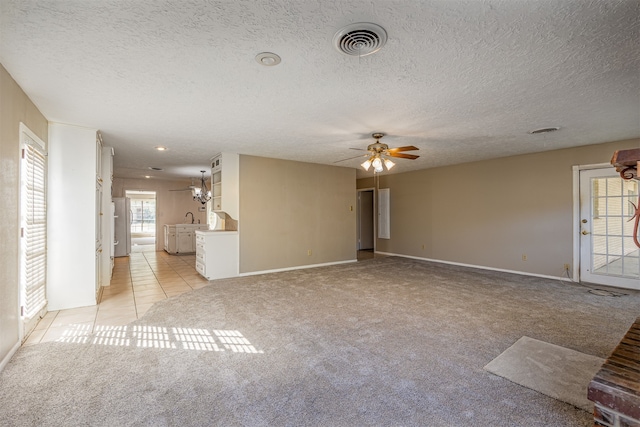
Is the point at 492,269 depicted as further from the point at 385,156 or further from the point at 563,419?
the point at 563,419

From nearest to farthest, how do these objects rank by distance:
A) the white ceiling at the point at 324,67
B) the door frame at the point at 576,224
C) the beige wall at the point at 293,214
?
the white ceiling at the point at 324,67 < the door frame at the point at 576,224 < the beige wall at the point at 293,214

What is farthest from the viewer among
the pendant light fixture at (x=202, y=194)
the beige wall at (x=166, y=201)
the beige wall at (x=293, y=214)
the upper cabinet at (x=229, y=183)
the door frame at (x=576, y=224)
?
the beige wall at (x=166, y=201)

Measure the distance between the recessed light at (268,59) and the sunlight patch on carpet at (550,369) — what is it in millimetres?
2856

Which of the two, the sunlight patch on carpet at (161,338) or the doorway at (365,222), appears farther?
the doorway at (365,222)

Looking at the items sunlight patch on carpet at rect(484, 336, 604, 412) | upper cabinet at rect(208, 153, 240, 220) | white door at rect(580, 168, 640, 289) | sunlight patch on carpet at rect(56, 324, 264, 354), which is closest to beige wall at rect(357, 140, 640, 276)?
white door at rect(580, 168, 640, 289)

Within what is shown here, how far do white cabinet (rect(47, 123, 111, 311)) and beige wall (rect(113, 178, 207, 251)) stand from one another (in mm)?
5947

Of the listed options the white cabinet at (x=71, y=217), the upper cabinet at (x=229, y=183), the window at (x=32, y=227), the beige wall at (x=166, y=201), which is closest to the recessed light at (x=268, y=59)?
Answer: the window at (x=32, y=227)

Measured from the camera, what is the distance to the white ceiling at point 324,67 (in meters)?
1.69

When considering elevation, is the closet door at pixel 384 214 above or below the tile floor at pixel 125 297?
above

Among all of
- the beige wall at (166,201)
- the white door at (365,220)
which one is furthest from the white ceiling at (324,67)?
the white door at (365,220)

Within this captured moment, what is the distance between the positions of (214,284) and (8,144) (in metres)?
3.20

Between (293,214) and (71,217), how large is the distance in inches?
145

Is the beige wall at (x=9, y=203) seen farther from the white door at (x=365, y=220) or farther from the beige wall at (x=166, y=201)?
the white door at (x=365, y=220)

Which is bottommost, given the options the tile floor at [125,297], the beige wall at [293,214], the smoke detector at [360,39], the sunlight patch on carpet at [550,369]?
the tile floor at [125,297]
